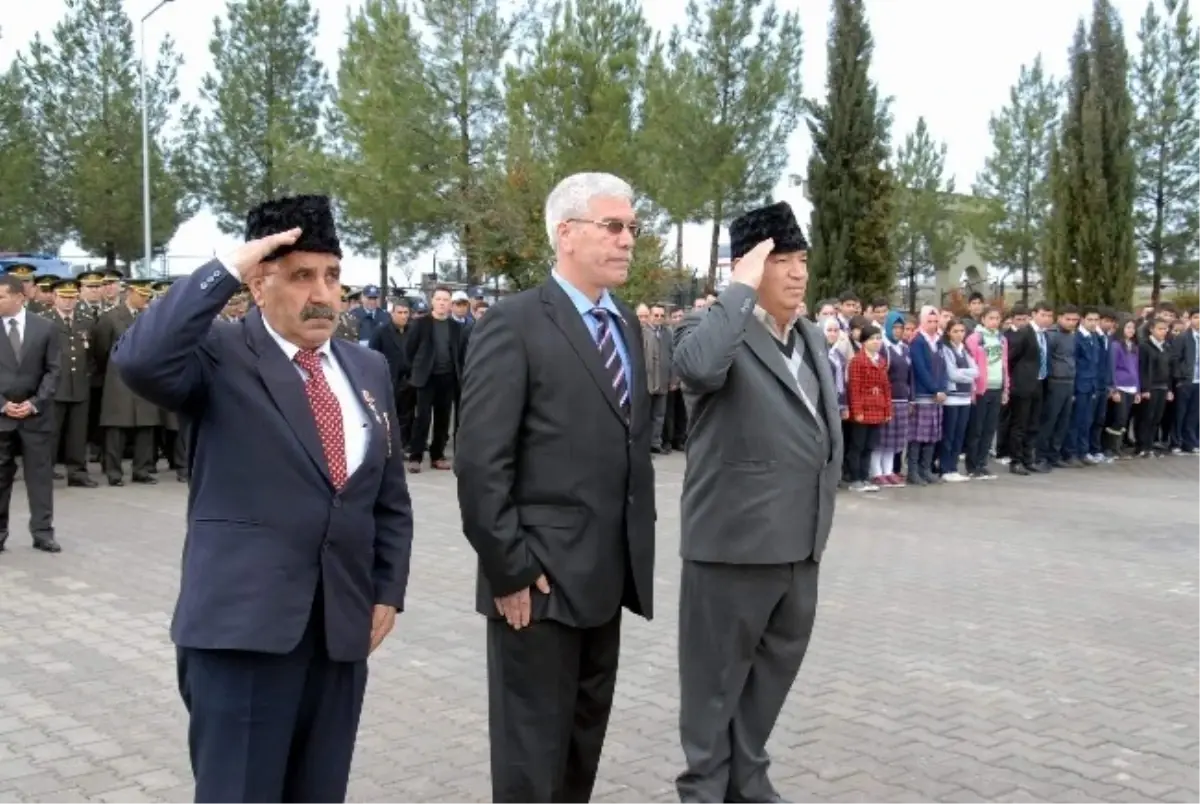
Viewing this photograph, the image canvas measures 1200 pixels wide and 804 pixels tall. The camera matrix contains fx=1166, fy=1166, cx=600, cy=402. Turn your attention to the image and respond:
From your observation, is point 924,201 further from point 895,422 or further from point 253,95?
point 895,422

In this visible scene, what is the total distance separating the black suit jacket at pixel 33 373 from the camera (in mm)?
8654

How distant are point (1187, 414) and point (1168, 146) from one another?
23.5 m

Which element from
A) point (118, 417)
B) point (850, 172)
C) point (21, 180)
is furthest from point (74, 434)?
point (21, 180)

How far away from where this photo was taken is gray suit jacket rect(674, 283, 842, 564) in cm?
394

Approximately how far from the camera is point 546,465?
11.0 ft

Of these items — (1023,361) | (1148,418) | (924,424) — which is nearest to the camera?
(924,424)

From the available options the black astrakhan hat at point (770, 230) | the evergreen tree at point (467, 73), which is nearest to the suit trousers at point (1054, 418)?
the black astrakhan hat at point (770, 230)

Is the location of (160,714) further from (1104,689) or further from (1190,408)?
(1190,408)

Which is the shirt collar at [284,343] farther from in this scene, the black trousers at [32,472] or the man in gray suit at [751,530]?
the black trousers at [32,472]

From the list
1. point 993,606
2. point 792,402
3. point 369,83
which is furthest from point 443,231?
point 792,402

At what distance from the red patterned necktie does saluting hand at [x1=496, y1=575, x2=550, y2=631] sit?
64 cm

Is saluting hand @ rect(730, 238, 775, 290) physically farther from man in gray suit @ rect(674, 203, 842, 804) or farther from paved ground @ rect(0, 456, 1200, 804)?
paved ground @ rect(0, 456, 1200, 804)

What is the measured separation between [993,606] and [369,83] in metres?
27.1

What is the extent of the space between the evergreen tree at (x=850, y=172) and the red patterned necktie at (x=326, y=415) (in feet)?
86.0
